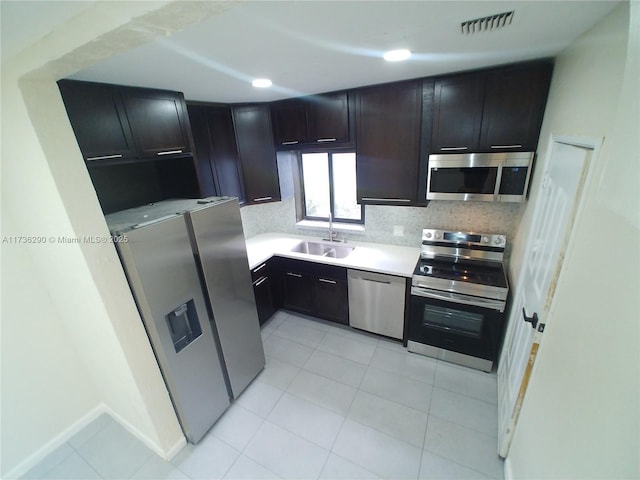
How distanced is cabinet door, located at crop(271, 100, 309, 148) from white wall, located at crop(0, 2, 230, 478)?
5.93 ft

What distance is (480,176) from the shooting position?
2070mm

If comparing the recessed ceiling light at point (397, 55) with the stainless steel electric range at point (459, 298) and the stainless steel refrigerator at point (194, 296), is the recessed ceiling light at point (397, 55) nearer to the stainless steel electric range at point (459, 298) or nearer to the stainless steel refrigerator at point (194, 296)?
the stainless steel refrigerator at point (194, 296)

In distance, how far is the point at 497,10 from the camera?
1.04m

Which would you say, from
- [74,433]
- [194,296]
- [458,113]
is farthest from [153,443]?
[458,113]

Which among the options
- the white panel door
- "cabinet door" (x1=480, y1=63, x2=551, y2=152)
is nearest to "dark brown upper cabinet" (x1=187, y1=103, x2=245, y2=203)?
"cabinet door" (x1=480, y1=63, x2=551, y2=152)

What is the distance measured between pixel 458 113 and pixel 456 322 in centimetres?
172

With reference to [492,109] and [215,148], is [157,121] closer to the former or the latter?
[215,148]

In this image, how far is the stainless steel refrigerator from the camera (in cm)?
151

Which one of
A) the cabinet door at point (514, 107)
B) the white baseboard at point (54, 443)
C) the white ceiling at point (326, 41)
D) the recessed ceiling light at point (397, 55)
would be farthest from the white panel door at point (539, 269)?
the white baseboard at point (54, 443)

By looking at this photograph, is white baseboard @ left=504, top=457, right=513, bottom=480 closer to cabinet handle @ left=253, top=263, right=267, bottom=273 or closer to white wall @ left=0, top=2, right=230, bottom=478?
white wall @ left=0, top=2, right=230, bottom=478

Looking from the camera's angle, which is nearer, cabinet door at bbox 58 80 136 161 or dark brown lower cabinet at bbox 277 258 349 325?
cabinet door at bbox 58 80 136 161

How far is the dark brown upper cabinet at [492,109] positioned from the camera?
1.81 m

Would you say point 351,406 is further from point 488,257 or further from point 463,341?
point 488,257

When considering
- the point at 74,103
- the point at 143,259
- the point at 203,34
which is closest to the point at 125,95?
the point at 74,103
